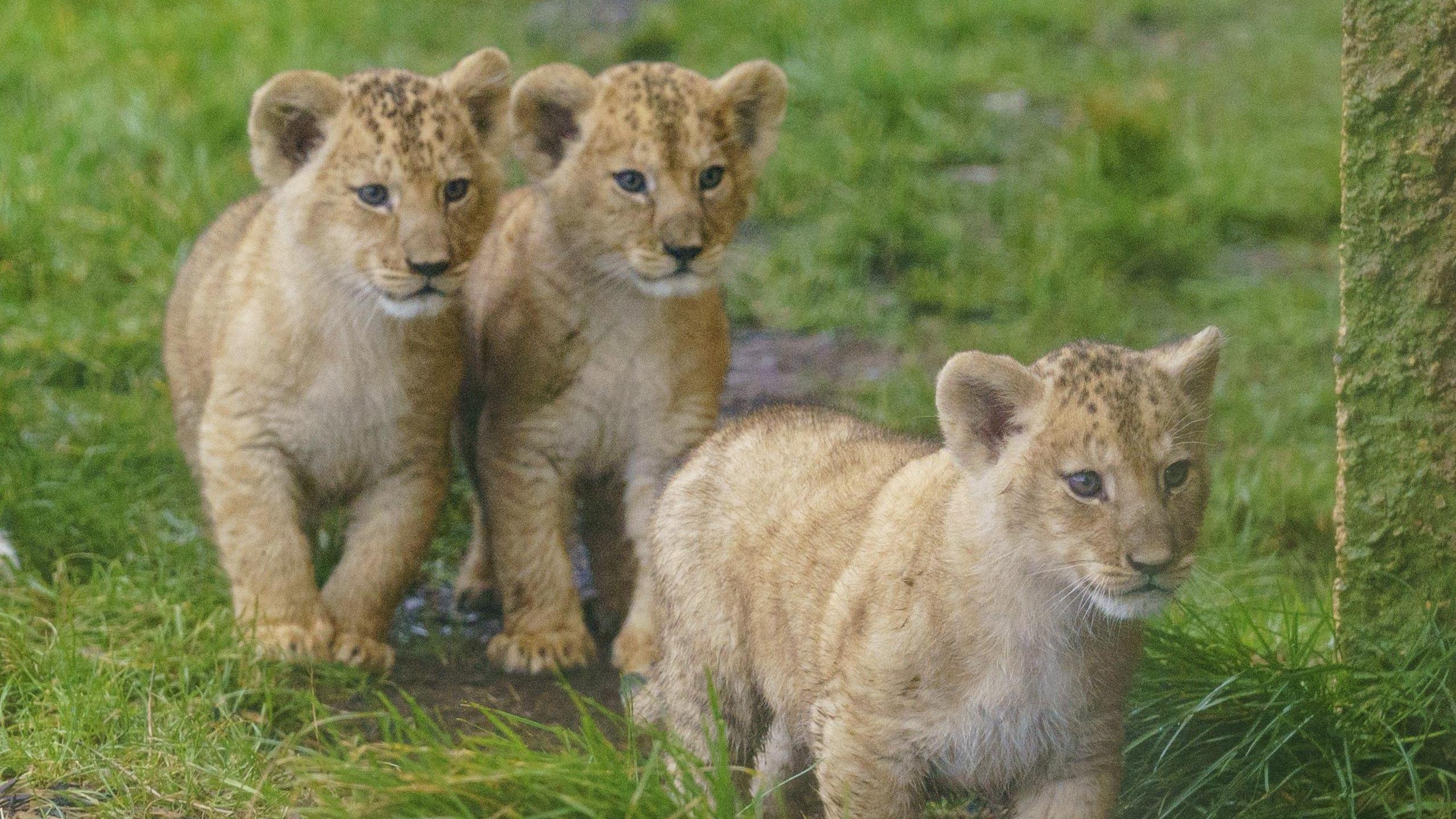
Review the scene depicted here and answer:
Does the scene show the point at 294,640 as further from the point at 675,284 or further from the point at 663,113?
the point at 663,113

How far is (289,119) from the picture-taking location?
5.66 m

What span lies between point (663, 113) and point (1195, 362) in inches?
92.9

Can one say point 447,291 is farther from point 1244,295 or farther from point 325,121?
point 1244,295

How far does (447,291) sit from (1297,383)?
168 inches

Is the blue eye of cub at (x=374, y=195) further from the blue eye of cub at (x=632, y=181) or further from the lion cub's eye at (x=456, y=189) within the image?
the blue eye of cub at (x=632, y=181)

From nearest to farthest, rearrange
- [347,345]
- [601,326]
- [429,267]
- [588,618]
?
[429,267] < [347,345] < [601,326] < [588,618]

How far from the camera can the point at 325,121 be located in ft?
18.5

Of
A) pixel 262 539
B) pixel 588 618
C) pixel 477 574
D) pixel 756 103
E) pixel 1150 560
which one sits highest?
pixel 756 103

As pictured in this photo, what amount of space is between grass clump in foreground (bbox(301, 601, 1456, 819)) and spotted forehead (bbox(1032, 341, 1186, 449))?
36.8 inches

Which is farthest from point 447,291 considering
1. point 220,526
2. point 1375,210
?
point 1375,210

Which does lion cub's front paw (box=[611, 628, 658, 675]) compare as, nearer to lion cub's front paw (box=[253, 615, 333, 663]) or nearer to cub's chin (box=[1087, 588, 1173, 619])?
lion cub's front paw (box=[253, 615, 333, 663])

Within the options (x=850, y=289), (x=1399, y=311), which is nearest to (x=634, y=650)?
(x=1399, y=311)

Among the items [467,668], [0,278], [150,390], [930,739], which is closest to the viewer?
[930,739]

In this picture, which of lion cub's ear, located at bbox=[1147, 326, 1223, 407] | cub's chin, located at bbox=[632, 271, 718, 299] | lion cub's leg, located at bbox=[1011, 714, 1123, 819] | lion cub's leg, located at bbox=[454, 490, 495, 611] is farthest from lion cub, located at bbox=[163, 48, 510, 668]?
lion cub's leg, located at bbox=[1011, 714, 1123, 819]
